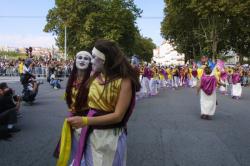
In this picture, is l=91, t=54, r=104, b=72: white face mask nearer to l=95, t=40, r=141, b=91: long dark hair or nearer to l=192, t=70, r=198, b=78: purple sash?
l=95, t=40, r=141, b=91: long dark hair

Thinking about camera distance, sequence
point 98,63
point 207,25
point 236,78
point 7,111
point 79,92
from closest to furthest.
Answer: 1. point 98,63
2. point 79,92
3. point 7,111
4. point 236,78
5. point 207,25

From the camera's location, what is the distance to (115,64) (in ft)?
10.6

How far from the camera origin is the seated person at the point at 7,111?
29.7ft

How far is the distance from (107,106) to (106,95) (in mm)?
87

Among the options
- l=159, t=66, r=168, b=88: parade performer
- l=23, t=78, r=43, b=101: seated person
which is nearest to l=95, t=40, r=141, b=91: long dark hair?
l=23, t=78, r=43, b=101: seated person

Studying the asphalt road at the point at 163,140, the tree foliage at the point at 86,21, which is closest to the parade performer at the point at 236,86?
the asphalt road at the point at 163,140

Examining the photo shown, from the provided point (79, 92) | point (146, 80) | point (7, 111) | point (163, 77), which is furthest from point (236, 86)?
point (79, 92)

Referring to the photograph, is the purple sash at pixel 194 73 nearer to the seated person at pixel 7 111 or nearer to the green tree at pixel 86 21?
the green tree at pixel 86 21

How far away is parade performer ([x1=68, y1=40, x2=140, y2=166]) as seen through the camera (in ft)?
10.4

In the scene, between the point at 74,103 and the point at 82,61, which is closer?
the point at 74,103

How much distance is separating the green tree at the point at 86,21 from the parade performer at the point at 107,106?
164ft

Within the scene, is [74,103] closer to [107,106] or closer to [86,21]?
[107,106]

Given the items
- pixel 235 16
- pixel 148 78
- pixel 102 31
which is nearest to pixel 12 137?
pixel 148 78

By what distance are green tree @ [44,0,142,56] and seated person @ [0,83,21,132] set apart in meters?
43.7
